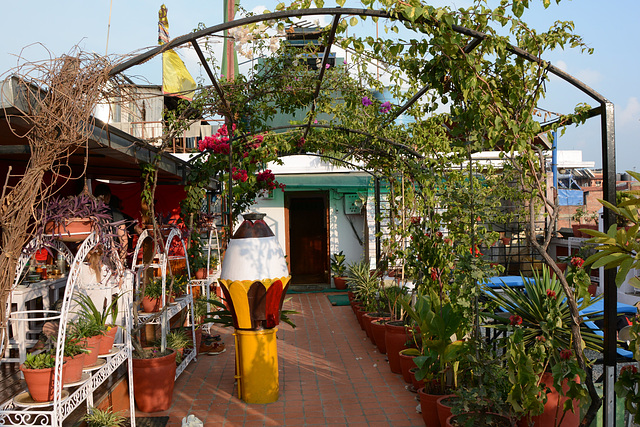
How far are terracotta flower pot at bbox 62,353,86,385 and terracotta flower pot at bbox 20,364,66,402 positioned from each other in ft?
0.45

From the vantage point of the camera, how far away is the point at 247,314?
511cm

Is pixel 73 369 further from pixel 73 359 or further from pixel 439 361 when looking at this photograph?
pixel 439 361

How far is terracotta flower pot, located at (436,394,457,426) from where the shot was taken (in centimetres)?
381

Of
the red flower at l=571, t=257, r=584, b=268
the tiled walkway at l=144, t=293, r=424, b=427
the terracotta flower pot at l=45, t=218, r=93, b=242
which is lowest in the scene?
the tiled walkway at l=144, t=293, r=424, b=427

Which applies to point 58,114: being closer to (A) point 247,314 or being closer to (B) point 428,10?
(B) point 428,10

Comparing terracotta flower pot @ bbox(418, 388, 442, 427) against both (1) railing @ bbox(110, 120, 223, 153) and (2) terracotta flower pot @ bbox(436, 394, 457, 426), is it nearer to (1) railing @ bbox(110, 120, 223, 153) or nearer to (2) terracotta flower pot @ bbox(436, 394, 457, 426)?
(2) terracotta flower pot @ bbox(436, 394, 457, 426)

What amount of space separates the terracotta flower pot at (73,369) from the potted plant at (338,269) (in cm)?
907

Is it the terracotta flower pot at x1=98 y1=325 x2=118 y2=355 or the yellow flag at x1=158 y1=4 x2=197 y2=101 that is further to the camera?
the yellow flag at x1=158 y1=4 x2=197 y2=101

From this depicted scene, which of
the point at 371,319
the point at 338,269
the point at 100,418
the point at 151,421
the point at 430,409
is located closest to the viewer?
the point at 100,418

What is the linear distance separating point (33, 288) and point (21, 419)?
1.96m

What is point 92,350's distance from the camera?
3764mm

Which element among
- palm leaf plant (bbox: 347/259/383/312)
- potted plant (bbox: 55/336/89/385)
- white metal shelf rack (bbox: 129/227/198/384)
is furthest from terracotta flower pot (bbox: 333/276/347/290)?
potted plant (bbox: 55/336/89/385)

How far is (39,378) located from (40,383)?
3 cm

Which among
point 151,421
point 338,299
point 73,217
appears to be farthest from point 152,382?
point 338,299
